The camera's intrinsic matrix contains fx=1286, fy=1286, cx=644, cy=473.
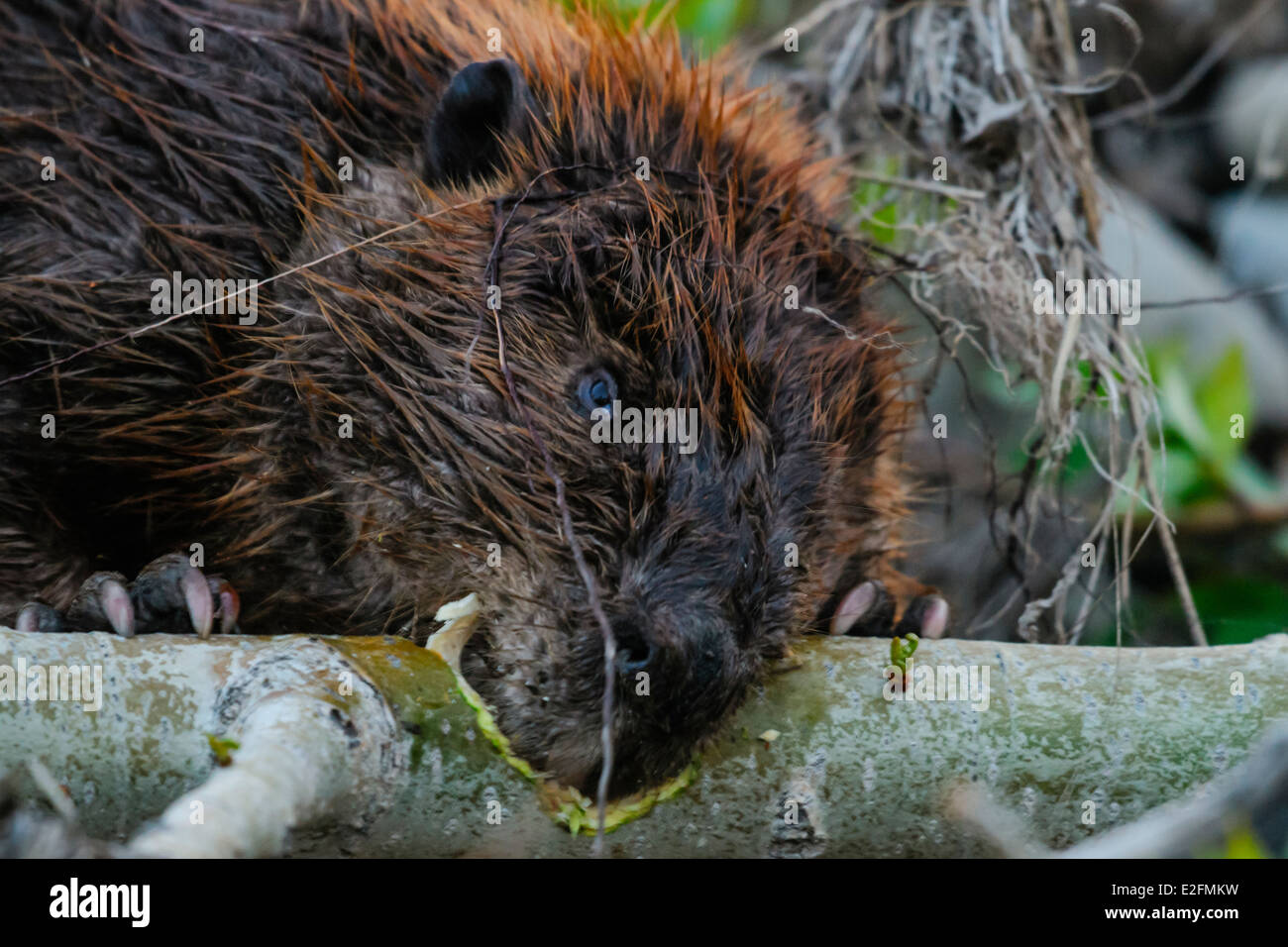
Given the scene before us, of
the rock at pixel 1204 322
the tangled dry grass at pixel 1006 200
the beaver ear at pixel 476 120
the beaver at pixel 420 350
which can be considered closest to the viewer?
the beaver at pixel 420 350

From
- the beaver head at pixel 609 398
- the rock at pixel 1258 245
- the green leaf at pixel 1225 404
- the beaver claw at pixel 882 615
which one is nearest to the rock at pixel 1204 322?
the rock at pixel 1258 245

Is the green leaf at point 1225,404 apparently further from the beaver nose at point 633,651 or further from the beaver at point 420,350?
the beaver nose at point 633,651

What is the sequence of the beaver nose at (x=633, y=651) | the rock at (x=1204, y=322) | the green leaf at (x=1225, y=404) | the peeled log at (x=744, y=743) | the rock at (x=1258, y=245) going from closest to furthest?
the peeled log at (x=744, y=743)
the beaver nose at (x=633, y=651)
the green leaf at (x=1225, y=404)
the rock at (x=1204, y=322)
the rock at (x=1258, y=245)

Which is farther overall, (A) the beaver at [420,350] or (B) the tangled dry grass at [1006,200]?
(B) the tangled dry grass at [1006,200]

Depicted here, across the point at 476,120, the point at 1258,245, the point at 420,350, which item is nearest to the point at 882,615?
the point at 420,350

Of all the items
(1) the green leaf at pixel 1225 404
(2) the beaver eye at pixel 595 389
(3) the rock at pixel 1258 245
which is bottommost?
(2) the beaver eye at pixel 595 389

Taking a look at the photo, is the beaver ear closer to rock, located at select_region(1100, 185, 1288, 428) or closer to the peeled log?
the peeled log
